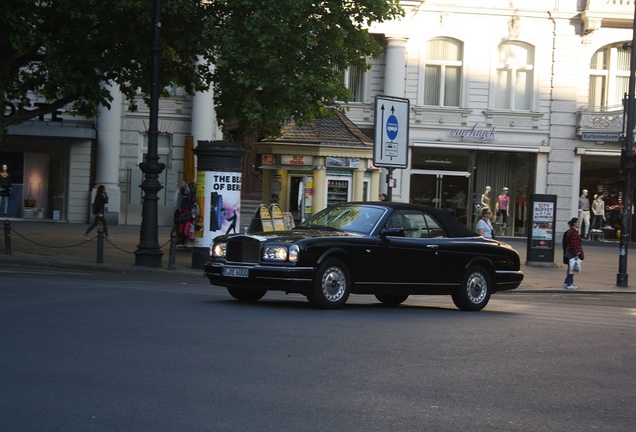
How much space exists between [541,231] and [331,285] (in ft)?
59.1

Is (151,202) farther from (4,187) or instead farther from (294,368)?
(4,187)

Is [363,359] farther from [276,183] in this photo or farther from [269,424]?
[276,183]

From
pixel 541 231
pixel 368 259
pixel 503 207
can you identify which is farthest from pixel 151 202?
pixel 503 207

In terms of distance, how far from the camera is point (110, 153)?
42.6m

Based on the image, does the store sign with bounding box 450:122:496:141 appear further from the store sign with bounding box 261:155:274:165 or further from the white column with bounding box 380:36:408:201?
the store sign with bounding box 261:155:274:165

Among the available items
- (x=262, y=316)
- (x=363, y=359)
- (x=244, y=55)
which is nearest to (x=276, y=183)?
(x=244, y=55)

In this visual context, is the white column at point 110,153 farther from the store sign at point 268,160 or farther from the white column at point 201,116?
the store sign at point 268,160

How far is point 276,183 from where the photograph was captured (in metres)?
36.8

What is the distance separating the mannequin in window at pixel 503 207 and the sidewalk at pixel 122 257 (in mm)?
3849

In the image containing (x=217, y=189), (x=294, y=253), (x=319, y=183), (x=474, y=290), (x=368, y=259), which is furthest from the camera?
(x=319, y=183)

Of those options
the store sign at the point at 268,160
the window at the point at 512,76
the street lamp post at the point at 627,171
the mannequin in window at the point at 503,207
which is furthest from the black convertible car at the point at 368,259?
the window at the point at 512,76

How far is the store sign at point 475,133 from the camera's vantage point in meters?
43.3

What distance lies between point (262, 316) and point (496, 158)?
3214 centimetres

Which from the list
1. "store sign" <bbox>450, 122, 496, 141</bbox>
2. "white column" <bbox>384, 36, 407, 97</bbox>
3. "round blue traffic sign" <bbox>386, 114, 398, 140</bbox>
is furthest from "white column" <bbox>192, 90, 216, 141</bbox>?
"round blue traffic sign" <bbox>386, 114, 398, 140</bbox>
